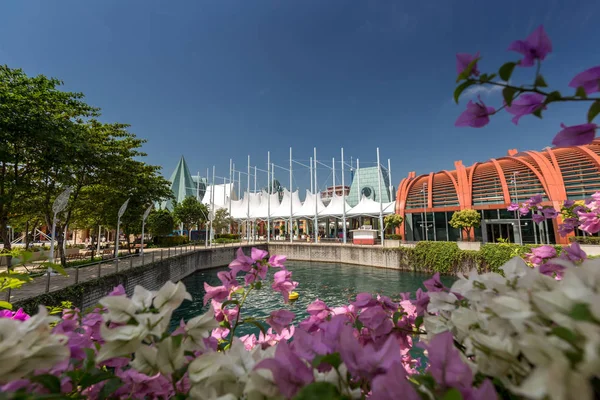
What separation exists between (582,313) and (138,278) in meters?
14.3

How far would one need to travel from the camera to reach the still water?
11.4 metres

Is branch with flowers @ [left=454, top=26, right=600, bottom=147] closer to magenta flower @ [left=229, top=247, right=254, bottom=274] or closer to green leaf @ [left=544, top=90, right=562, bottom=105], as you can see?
green leaf @ [left=544, top=90, right=562, bottom=105]

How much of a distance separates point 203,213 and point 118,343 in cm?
3730

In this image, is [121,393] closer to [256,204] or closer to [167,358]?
[167,358]

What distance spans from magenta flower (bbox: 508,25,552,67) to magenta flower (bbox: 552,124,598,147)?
22 cm

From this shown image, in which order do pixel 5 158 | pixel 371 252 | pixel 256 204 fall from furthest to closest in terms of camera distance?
pixel 256 204 < pixel 371 252 < pixel 5 158

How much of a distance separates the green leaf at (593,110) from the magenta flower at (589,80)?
4 cm

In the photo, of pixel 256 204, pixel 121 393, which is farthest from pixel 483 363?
pixel 256 204

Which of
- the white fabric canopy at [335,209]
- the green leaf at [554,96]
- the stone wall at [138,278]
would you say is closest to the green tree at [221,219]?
the stone wall at [138,278]

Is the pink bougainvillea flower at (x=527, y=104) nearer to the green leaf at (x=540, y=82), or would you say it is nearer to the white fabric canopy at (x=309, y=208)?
the green leaf at (x=540, y=82)

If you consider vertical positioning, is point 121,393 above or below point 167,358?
below

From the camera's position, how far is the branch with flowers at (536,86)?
671 millimetres

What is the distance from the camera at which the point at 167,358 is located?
71 centimetres

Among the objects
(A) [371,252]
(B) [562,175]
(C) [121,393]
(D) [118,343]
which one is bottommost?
(A) [371,252]
